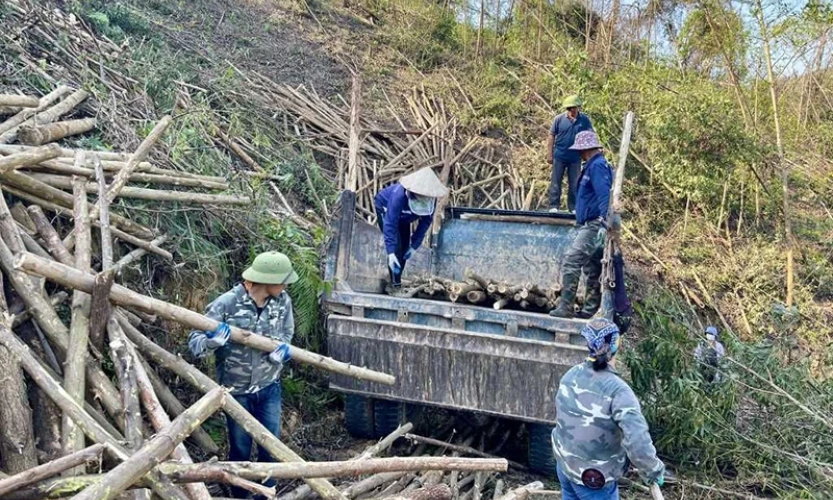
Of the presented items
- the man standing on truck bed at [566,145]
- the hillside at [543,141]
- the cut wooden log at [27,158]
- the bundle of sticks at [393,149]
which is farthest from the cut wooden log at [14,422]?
the bundle of sticks at [393,149]

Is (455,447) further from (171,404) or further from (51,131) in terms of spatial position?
(51,131)

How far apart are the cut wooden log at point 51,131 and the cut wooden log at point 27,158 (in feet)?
0.29

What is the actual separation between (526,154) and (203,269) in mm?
8163

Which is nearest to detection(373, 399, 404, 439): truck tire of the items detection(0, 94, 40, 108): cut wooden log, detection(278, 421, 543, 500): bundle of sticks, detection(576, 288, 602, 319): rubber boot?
detection(278, 421, 543, 500): bundle of sticks


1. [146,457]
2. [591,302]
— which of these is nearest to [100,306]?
[146,457]

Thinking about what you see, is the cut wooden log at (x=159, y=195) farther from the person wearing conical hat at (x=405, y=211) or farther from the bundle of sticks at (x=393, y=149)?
the bundle of sticks at (x=393, y=149)

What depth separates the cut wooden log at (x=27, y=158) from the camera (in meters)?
4.70

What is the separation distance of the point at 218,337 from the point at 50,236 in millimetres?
1603

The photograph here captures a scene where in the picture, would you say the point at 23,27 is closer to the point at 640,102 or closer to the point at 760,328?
the point at 640,102

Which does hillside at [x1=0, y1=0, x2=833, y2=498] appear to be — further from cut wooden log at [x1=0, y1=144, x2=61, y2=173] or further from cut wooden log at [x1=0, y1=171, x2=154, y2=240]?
cut wooden log at [x1=0, y1=144, x2=61, y2=173]

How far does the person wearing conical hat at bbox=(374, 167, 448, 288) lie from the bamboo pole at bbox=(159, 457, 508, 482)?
2.75 m

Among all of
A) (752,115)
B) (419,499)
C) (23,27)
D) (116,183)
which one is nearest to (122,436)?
(419,499)

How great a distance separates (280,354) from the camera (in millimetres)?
4512

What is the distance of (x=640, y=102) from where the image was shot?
11.7 meters
